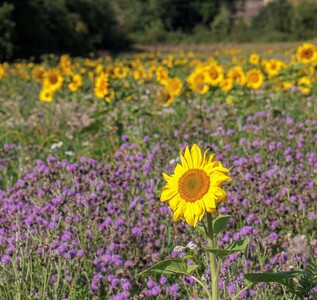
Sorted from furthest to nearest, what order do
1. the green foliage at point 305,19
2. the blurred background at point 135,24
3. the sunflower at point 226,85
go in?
the green foliage at point 305,19 < the blurred background at point 135,24 < the sunflower at point 226,85

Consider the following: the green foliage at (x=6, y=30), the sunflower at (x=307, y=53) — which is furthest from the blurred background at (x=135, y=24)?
the sunflower at (x=307, y=53)

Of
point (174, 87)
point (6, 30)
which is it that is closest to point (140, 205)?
point (174, 87)

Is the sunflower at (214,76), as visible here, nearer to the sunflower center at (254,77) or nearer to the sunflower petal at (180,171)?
the sunflower center at (254,77)

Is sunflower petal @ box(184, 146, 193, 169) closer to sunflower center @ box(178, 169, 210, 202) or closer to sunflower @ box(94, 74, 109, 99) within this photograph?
sunflower center @ box(178, 169, 210, 202)

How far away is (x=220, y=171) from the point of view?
1.79 m

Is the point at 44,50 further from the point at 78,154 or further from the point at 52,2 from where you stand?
the point at 78,154

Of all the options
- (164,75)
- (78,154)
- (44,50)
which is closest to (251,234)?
(78,154)

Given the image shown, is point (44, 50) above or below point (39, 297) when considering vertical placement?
above

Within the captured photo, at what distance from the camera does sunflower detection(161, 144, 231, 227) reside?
1.76 m

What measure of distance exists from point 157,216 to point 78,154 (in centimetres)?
209

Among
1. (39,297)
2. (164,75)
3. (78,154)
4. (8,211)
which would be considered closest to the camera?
(39,297)

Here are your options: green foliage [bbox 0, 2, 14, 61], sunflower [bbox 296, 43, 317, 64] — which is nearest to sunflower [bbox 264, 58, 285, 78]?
sunflower [bbox 296, 43, 317, 64]

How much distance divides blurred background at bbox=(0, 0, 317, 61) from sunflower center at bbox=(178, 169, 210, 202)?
19.2 m

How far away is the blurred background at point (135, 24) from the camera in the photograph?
22.8 meters
